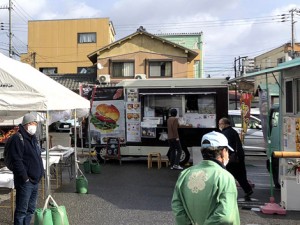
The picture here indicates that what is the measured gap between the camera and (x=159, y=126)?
42.5 feet

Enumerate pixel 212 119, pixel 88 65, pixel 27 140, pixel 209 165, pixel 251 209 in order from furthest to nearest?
pixel 88 65 < pixel 212 119 < pixel 251 209 < pixel 27 140 < pixel 209 165

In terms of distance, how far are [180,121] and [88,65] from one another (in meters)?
31.2

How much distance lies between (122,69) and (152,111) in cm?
1886

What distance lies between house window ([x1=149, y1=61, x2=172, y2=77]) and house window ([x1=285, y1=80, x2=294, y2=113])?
2240cm

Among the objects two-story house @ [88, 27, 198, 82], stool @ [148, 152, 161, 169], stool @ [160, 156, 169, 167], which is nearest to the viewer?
stool @ [148, 152, 161, 169]

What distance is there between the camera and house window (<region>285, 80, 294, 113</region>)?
8586mm

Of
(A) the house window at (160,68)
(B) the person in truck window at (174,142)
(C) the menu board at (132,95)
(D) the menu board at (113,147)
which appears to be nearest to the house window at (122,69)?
(A) the house window at (160,68)

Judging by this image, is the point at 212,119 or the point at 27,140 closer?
the point at 27,140

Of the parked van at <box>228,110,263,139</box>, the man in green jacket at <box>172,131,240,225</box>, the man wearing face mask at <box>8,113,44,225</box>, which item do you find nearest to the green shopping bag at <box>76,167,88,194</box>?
the man wearing face mask at <box>8,113,44,225</box>

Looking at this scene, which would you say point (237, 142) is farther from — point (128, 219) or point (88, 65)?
point (88, 65)

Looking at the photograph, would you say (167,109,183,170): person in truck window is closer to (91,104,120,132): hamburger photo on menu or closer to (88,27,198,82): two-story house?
(91,104,120,132): hamburger photo on menu

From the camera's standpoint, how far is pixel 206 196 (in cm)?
269

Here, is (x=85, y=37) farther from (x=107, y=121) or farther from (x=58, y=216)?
(x=58, y=216)

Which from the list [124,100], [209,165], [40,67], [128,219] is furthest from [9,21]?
[209,165]
